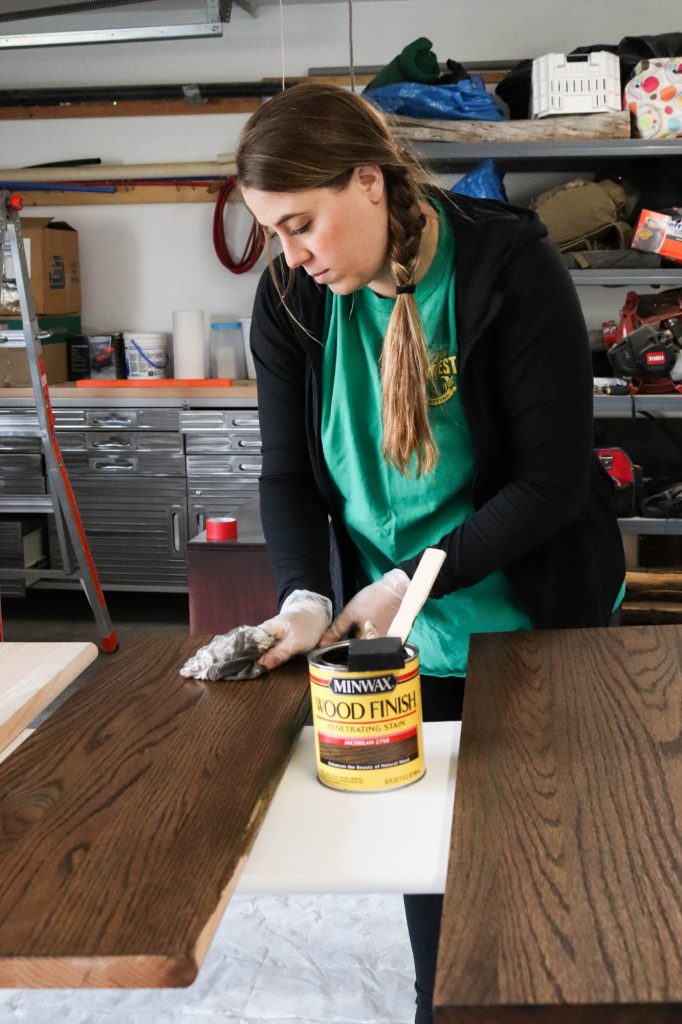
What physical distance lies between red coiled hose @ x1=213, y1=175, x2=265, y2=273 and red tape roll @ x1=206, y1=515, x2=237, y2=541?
96.1 inches

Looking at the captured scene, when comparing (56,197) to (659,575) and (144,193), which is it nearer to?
(144,193)

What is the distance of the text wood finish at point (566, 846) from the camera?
673 mm

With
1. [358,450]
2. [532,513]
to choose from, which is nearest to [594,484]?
[532,513]

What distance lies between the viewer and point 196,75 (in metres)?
5.16

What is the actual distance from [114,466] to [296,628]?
3591 millimetres

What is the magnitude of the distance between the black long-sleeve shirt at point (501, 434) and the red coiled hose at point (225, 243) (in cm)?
369

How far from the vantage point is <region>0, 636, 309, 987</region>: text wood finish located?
75 centimetres

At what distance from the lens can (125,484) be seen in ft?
15.8

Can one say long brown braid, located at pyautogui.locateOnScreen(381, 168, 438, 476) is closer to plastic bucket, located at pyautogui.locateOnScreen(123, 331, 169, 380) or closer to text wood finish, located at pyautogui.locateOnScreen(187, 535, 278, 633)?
text wood finish, located at pyautogui.locateOnScreen(187, 535, 278, 633)

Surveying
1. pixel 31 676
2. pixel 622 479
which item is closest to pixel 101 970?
pixel 31 676

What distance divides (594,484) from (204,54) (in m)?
4.23

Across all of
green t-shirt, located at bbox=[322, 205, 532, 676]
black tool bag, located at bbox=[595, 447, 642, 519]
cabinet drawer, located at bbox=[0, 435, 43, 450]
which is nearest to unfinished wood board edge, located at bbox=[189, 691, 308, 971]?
green t-shirt, located at bbox=[322, 205, 532, 676]

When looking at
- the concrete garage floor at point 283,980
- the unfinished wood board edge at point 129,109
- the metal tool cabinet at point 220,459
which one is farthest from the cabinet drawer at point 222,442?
the concrete garage floor at point 283,980

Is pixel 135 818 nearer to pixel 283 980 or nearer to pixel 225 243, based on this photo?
pixel 283 980
